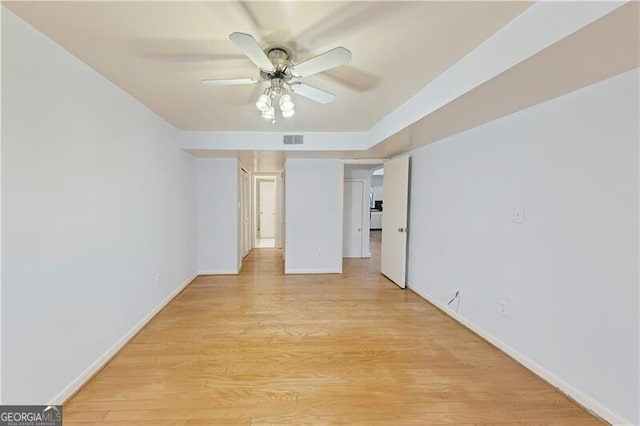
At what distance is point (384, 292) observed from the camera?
12.7ft

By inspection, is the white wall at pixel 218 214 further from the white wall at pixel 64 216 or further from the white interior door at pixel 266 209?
the white interior door at pixel 266 209

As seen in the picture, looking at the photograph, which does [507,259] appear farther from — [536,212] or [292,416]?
[292,416]

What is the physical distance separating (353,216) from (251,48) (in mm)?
4978

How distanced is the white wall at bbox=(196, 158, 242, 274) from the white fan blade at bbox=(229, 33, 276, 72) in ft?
10.2

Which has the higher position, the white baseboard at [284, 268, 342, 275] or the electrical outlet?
the electrical outlet

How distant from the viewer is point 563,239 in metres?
1.88

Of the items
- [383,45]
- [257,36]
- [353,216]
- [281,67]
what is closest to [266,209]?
[353,216]

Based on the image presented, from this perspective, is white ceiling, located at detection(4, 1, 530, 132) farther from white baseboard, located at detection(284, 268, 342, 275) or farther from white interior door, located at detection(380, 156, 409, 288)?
white baseboard, located at detection(284, 268, 342, 275)

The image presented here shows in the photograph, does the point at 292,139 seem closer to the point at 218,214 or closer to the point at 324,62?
the point at 218,214

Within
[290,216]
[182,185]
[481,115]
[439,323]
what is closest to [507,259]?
[439,323]

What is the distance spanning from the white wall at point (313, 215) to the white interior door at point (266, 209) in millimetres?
4536

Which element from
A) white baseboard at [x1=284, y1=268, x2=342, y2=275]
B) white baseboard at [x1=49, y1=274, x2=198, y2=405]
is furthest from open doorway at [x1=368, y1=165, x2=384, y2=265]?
white baseboard at [x1=49, y1=274, x2=198, y2=405]

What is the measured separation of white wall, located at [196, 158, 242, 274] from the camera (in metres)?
4.52

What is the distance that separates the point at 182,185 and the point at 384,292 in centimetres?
334
